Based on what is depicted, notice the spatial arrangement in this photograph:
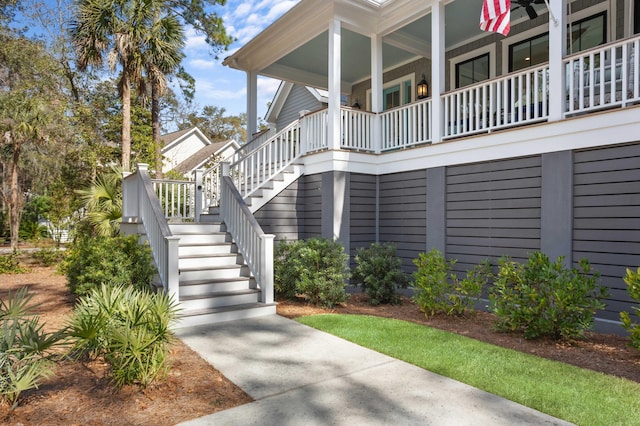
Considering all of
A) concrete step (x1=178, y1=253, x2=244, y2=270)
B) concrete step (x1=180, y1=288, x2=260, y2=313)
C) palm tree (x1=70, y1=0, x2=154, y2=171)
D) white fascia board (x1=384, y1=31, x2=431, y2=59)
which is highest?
palm tree (x1=70, y1=0, x2=154, y2=171)

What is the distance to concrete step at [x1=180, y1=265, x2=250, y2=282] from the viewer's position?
6141 millimetres

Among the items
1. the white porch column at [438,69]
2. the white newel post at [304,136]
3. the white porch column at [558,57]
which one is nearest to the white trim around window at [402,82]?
the white porch column at [438,69]

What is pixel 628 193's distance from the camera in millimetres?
5020

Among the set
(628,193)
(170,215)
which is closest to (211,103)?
(170,215)

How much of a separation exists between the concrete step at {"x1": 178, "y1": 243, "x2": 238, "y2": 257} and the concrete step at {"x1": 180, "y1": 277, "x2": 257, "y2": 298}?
2.48 ft

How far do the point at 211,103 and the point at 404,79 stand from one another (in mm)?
34018

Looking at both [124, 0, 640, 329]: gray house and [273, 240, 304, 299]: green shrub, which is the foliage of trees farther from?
[273, 240, 304, 299]: green shrub

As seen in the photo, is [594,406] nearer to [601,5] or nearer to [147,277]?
[147,277]

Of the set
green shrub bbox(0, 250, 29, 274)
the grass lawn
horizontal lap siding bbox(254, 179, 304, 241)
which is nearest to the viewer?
the grass lawn

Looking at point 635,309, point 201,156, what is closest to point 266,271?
point 635,309

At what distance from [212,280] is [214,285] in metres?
0.12

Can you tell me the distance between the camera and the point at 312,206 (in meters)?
8.36

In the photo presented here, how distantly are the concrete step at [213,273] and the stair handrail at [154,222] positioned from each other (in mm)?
388

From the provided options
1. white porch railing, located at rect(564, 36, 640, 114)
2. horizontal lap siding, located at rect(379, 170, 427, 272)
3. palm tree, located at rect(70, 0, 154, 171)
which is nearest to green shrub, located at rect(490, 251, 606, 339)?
white porch railing, located at rect(564, 36, 640, 114)
